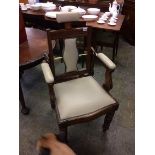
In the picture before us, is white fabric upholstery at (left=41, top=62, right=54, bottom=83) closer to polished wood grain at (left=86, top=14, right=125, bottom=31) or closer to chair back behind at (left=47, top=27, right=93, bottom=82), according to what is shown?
chair back behind at (left=47, top=27, right=93, bottom=82)

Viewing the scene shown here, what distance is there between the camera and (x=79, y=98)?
1.49 m

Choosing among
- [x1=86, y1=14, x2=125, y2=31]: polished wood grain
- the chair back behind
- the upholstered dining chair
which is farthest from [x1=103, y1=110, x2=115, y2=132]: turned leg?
[x1=86, y1=14, x2=125, y2=31]: polished wood grain

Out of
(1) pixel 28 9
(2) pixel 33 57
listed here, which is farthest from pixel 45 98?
(1) pixel 28 9

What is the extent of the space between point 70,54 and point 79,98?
1.37ft

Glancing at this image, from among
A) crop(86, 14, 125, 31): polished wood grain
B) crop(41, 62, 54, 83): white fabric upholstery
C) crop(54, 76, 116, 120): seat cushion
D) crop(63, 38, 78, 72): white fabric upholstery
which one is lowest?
crop(54, 76, 116, 120): seat cushion

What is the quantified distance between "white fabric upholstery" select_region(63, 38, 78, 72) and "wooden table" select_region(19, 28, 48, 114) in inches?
9.3

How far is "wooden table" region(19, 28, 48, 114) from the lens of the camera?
1.67 meters

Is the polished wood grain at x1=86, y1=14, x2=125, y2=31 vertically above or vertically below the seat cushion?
above

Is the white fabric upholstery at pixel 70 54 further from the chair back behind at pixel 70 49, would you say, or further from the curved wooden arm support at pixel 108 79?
the curved wooden arm support at pixel 108 79

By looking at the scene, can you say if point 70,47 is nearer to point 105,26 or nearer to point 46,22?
point 105,26

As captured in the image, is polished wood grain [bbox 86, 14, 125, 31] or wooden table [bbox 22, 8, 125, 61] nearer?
polished wood grain [bbox 86, 14, 125, 31]

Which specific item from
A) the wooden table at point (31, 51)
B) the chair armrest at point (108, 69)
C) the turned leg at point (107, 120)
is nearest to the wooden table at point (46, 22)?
the wooden table at point (31, 51)

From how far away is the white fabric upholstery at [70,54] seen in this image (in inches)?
64.7
